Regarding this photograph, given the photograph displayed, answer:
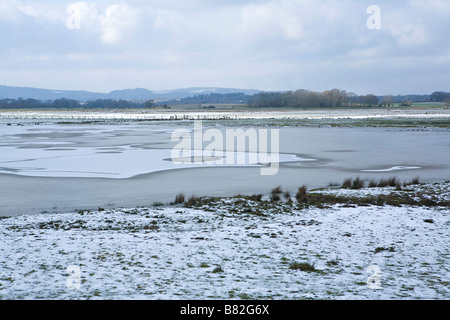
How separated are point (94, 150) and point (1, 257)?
799 inches

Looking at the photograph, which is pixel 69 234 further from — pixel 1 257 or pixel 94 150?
pixel 94 150

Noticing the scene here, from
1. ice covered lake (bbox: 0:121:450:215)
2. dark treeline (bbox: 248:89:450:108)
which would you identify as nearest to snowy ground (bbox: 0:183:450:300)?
ice covered lake (bbox: 0:121:450:215)

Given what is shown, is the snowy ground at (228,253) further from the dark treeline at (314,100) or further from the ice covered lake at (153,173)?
the dark treeline at (314,100)

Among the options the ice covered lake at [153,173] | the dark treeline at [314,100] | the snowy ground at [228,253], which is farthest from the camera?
the dark treeline at [314,100]

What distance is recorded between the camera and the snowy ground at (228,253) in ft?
19.8

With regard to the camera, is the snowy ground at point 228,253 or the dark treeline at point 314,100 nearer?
the snowy ground at point 228,253

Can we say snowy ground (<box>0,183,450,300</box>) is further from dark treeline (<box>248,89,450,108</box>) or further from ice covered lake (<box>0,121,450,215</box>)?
dark treeline (<box>248,89,450,108</box>)

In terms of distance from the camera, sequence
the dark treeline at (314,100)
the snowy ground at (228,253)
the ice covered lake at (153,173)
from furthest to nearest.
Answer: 1. the dark treeline at (314,100)
2. the ice covered lake at (153,173)
3. the snowy ground at (228,253)

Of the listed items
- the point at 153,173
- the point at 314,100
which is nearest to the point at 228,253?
the point at 153,173

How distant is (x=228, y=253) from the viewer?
7.80 m

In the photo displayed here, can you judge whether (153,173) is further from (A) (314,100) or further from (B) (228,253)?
Answer: (A) (314,100)

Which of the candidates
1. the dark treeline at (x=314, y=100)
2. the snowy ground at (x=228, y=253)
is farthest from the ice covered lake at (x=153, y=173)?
the dark treeline at (x=314, y=100)

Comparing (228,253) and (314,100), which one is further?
(314,100)
